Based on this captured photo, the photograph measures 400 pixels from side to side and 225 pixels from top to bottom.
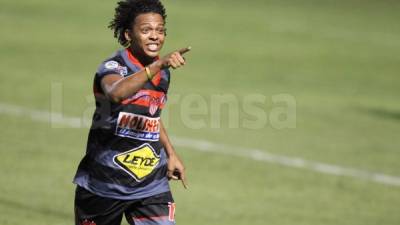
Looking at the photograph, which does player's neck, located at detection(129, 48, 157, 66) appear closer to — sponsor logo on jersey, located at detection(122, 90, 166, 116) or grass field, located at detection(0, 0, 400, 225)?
sponsor logo on jersey, located at detection(122, 90, 166, 116)

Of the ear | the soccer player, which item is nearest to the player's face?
the soccer player

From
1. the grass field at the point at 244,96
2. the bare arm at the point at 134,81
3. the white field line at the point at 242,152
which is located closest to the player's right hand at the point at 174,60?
the bare arm at the point at 134,81

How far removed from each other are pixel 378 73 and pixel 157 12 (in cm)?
1636

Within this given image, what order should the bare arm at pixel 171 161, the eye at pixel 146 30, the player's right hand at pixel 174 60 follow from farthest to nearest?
the bare arm at pixel 171 161 → the eye at pixel 146 30 → the player's right hand at pixel 174 60

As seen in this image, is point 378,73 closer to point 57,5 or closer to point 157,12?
point 57,5

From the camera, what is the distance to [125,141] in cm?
704

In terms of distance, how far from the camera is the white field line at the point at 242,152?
521 inches

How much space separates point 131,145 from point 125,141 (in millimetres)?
51

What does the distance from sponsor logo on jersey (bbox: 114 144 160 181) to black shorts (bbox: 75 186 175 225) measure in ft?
0.63

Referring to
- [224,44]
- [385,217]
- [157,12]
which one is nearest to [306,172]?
[385,217]

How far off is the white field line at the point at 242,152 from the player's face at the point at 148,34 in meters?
6.61

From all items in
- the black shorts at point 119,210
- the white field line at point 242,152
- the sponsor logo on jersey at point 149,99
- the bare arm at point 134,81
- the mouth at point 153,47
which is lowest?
the white field line at point 242,152

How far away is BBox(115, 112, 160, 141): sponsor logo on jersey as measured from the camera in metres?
6.98

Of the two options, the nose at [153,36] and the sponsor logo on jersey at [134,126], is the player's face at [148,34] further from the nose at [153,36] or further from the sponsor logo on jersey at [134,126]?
the sponsor logo on jersey at [134,126]
